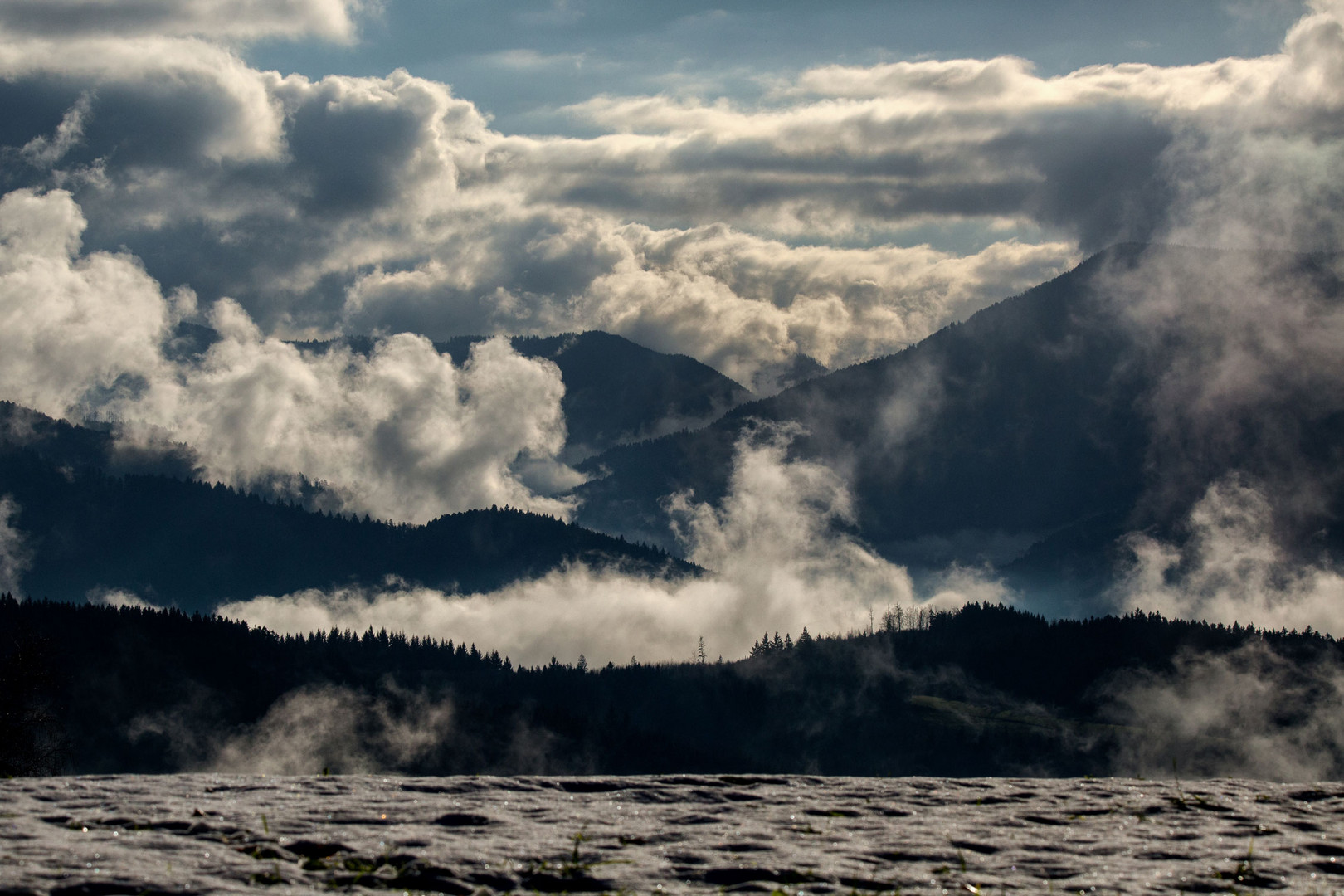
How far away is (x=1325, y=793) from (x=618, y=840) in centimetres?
1044

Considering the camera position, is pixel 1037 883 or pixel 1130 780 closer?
Answer: pixel 1037 883

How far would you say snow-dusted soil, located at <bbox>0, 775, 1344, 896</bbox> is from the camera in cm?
1117

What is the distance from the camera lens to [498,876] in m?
11.3

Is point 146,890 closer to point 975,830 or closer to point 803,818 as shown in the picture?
point 803,818


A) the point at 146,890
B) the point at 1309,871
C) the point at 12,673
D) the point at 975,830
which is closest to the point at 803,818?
the point at 975,830

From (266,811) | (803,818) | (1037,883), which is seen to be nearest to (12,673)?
(266,811)

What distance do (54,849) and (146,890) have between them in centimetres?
176

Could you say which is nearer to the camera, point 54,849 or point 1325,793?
point 54,849

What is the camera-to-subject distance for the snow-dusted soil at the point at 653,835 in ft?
36.7

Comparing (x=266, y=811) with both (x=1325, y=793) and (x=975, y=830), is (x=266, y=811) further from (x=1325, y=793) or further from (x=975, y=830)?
(x=1325, y=793)

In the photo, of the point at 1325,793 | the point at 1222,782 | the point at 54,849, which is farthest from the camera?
the point at 1222,782

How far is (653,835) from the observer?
13016 millimetres

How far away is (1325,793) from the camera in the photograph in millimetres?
16094

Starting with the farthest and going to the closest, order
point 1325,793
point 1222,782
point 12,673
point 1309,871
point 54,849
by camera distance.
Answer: point 12,673, point 1222,782, point 1325,793, point 1309,871, point 54,849
